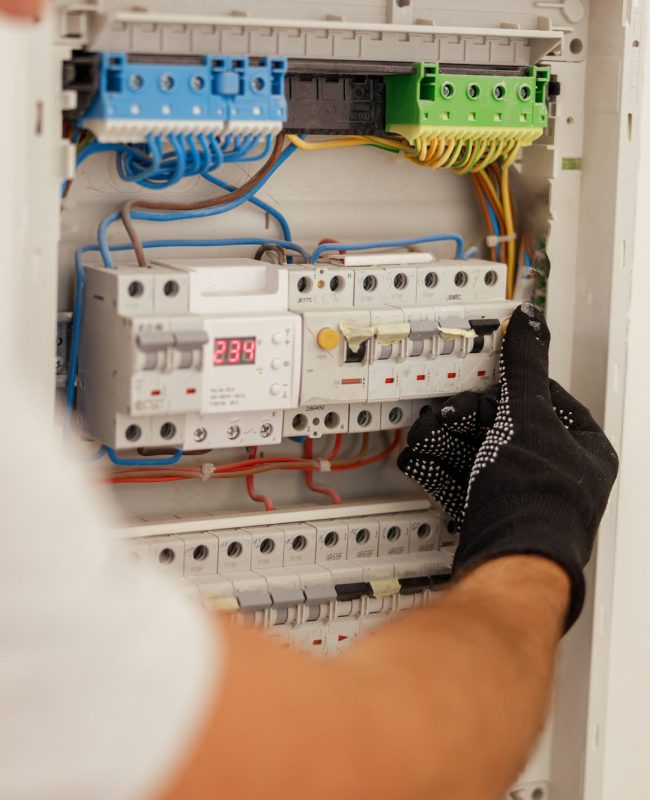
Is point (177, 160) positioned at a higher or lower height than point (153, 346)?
higher

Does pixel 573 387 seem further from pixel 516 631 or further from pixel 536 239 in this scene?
pixel 516 631

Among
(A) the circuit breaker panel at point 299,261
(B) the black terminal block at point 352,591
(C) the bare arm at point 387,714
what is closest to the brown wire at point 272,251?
(A) the circuit breaker panel at point 299,261

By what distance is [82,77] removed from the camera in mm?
1274

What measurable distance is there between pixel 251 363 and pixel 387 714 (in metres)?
0.69

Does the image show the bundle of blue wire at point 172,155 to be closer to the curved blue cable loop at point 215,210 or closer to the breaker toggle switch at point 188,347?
the curved blue cable loop at point 215,210

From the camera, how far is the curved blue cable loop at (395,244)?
1524mm

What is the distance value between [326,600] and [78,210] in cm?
56

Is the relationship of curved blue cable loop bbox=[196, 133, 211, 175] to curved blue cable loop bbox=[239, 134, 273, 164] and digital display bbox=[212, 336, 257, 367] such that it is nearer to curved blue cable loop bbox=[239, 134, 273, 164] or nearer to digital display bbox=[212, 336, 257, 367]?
curved blue cable loop bbox=[239, 134, 273, 164]

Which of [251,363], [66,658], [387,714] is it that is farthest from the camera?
[251,363]

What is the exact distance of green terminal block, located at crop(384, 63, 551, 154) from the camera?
1.44m

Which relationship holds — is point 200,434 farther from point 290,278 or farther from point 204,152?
point 204,152

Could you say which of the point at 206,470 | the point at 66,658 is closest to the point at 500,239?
the point at 206,470

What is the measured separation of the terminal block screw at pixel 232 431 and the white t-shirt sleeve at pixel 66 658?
0.82m

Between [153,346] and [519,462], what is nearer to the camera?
[153,346]
